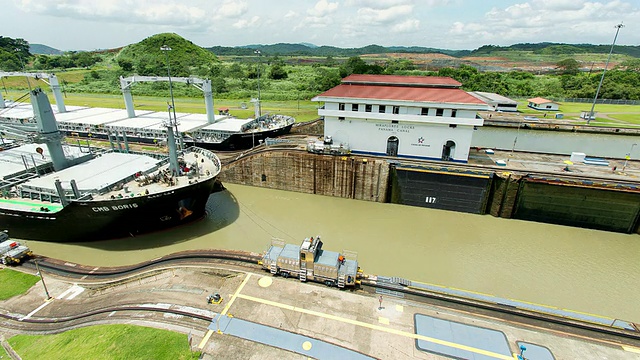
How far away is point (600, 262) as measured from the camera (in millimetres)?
18875

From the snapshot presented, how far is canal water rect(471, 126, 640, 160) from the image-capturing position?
39781 millimetres

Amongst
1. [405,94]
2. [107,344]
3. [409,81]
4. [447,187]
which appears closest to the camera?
[107,344]

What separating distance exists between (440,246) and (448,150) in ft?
33.8

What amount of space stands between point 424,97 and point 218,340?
2371 cm

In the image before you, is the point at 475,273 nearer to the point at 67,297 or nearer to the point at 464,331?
the point at 464,331

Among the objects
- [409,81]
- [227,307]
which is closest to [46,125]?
[227,307]

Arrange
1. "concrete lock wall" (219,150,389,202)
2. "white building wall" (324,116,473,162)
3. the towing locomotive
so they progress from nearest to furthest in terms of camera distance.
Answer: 1. the towing locomotive
2. "white building wall" (324,116,473,162)
3. "concrete lock wall" (219,150,389,202)

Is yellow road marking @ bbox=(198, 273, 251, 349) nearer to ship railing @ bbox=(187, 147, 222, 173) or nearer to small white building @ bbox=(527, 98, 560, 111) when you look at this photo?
ship railing @ bbox=(187, 147, 222, 173)

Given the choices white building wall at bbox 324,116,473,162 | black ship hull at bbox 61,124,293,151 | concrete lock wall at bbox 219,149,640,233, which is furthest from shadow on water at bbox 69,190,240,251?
white building wall at bbox 324,116,473,162

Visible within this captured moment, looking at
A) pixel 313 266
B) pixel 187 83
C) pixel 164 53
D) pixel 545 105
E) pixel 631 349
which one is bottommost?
pixel 631 349

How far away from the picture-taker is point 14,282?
14516mm

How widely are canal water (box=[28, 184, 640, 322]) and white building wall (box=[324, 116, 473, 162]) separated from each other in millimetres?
5522

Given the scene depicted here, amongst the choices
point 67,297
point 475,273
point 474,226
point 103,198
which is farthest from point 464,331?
point 103,198

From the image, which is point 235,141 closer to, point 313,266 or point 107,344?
point 313,266
